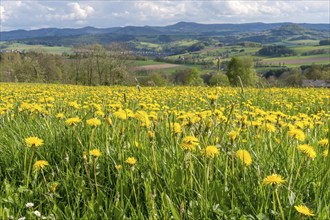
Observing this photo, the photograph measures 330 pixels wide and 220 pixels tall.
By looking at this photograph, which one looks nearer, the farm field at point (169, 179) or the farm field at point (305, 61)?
the farm field at point (169, 179)

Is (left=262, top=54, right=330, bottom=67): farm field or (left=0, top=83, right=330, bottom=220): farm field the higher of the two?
(left=0, top=83, right=330, bottom=220): farm field

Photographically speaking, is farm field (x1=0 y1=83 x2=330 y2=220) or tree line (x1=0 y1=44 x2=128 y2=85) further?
tree line (x1=0 y1=44 x2=128 y2=85)

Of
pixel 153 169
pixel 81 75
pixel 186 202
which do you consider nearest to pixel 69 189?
pixel 153 169

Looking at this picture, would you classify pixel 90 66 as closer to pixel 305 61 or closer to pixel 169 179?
pixel 169 179

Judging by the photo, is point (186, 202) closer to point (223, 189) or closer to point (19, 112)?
point (223, 189)

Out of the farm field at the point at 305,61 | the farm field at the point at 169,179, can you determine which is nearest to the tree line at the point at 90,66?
A: the farm field at the point at 169,179

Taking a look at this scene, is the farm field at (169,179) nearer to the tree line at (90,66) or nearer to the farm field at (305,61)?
the tree line at (90,66)

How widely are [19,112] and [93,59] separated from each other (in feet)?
173

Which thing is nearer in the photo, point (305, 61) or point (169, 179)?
point (169, 179)

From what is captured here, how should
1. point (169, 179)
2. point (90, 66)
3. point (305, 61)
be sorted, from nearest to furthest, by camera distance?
point (169, 179) < point (90, 66) < point (305, 61)

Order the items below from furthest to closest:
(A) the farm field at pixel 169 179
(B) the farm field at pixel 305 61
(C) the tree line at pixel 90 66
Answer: (B) the farm field at pixel 305 61, (C) the tree line at pixel 90 66, (A) the farm field at pixel 169 179

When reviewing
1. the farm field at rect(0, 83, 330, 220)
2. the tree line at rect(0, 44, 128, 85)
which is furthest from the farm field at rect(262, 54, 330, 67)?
the farm field at rect(0, 83, 330, 220)

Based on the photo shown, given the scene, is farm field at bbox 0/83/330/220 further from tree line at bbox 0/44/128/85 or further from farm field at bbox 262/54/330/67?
farm field at bbox 262/54/330/67

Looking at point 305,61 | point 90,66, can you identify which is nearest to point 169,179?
point 90,66
